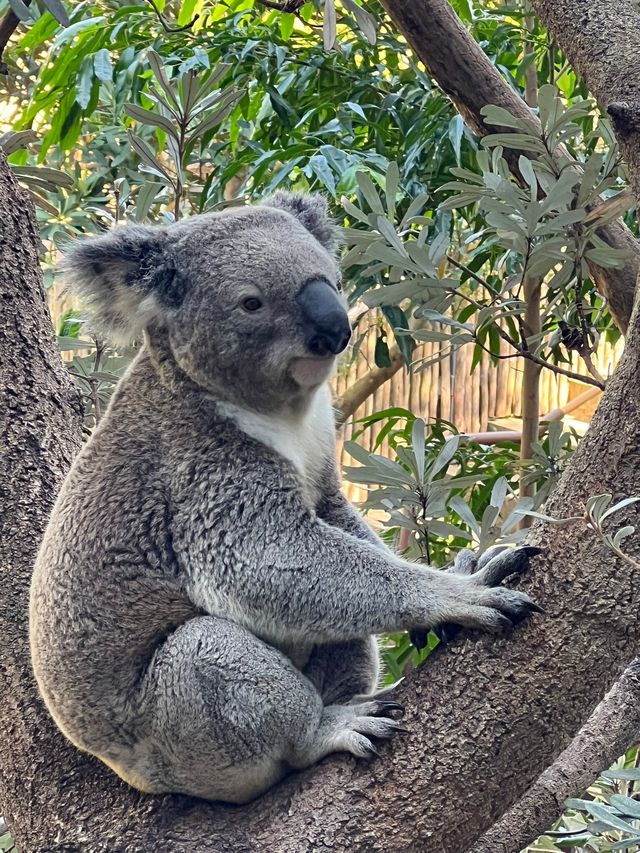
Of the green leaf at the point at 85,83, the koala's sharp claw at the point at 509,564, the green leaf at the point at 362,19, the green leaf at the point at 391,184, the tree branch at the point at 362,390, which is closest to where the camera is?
the koala's sharp claw at the point at 509,564

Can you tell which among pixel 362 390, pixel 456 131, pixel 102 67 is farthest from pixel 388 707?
pixel 362 390

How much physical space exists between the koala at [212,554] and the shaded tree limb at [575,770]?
40cm

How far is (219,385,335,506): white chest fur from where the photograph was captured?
2004 millimetres

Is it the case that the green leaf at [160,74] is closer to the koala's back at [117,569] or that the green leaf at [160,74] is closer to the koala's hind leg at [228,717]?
the koala's back at [117,569]

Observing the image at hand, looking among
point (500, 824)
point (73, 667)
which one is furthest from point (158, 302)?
point (500, 824)

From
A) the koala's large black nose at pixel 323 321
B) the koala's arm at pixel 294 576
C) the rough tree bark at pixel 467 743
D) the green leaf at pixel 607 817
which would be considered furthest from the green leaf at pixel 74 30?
the green leaf at pixel 607 817

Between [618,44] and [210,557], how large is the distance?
4.27ft

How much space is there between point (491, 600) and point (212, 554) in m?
0.58

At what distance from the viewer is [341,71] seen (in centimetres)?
338

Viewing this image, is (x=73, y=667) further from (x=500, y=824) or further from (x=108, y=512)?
(x=500, y=824)

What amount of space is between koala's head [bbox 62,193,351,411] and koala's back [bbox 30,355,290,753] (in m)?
0.12

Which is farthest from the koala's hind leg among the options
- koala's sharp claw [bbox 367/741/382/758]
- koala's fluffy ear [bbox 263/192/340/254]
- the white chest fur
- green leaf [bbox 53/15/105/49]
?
green leaf [bbox 53/15/105/49]

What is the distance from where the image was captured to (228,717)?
1.78m

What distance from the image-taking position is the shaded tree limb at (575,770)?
6.64ft
